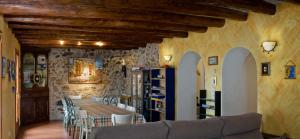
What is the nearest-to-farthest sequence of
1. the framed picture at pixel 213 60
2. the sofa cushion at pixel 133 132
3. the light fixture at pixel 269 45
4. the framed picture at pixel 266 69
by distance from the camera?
the sofa cushion at pixel 133 132, the light fixture at pixel 269 45, the framed picture at pixel 266 69, the framed picture at pixel 213 60

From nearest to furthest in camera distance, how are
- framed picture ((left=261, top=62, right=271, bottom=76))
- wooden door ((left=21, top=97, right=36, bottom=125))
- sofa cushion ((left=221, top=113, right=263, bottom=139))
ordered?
sofa cushion ((left=221, top=113, right=263, bottom=139)), framed picture ((left=261, top=62, right=271, bottom=76)), wooden door ((left=21, top=97, right=36, bottom=125))

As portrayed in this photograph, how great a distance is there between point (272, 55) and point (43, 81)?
794 cm

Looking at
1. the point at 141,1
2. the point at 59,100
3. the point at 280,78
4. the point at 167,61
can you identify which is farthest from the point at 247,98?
the point at 59,100

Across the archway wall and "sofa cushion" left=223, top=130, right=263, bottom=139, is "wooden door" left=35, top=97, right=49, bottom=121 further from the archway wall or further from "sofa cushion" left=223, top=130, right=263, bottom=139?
"sofa cushion" left=223, top=130, right=263, bottom=139

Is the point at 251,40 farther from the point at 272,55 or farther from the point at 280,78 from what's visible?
the point at 280,78

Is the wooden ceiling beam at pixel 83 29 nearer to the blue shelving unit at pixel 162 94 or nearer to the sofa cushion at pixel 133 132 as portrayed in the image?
the blue shelving unit at pixel 162 94

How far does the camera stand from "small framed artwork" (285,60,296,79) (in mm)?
4477

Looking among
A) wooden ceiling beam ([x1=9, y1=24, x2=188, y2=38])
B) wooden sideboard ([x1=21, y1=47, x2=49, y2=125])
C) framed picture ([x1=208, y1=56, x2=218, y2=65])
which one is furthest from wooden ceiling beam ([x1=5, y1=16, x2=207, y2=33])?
wooden sideboard ([x1=21, y1=47, x2=49, y2=125])

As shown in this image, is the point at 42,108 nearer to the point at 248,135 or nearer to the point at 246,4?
the point at 248,135

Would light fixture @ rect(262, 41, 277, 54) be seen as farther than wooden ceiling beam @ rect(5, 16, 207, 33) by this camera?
No

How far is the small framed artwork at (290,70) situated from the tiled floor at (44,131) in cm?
524

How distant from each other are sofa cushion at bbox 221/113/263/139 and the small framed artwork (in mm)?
772

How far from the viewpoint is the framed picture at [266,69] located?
194 inches

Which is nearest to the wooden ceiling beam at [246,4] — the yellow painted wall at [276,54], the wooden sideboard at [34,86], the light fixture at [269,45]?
the yellow painted wall at [276,54]
